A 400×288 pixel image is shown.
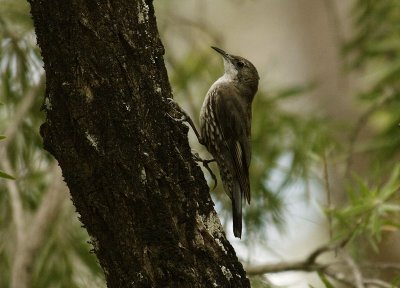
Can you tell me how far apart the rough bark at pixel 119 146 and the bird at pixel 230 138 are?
1.59 m

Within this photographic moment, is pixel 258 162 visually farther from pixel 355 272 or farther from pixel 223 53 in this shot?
pixel 355 272

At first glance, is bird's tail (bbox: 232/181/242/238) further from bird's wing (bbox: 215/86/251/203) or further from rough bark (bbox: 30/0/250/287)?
rough bark (bbox: 30/0/250/287)

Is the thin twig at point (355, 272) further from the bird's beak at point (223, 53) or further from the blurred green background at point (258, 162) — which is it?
the bird's beak at point (223, 53)

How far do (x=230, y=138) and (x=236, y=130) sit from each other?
66 mm

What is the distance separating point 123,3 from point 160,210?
2.46ft

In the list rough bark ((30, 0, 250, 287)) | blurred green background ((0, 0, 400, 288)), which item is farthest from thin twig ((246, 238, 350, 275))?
rough bark ((30, 0, 250, 287))

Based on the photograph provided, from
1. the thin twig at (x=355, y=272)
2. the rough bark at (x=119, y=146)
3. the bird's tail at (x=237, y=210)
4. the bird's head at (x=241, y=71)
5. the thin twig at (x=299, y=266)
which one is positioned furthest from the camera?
the bird's head at (x=241, y=71)

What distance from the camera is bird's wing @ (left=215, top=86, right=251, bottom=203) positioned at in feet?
13.9

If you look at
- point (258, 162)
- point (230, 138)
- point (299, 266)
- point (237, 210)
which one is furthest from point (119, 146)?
point (258, 162)

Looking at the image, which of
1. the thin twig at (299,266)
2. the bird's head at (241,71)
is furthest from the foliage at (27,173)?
the bird's head at (241,71)

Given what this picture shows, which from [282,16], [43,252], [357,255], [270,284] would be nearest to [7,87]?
[43,252]

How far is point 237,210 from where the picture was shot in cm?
411

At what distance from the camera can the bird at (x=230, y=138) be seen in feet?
13.8

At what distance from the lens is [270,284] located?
4.24m
